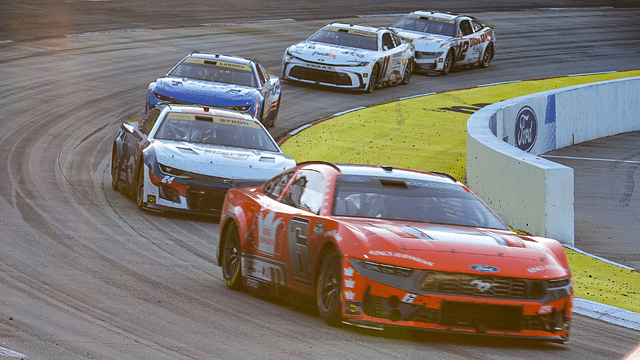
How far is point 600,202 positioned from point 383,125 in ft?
20.5

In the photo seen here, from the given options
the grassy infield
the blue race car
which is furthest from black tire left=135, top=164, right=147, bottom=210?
the blue race car

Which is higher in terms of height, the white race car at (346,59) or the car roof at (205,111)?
the car roof at (205,111)

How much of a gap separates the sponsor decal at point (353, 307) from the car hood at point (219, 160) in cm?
593

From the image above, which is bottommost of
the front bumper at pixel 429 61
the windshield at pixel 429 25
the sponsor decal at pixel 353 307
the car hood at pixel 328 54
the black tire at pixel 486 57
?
the black tire at pixel 486 57

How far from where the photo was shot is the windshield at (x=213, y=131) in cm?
1441

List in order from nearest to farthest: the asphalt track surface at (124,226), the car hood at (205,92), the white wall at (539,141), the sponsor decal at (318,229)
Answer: the asphalt track surface at (124,226) < the sponsor decal at (318,229) < the white wall at (539,141) < the car hood at (205,92)

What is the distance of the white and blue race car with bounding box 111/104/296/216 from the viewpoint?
13.3m

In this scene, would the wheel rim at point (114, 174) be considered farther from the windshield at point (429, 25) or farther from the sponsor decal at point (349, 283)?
the windshield at point (429, 25)

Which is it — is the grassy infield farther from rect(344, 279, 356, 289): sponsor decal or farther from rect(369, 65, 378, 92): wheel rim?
rect(344, 279, 356, 289): sponsor decal

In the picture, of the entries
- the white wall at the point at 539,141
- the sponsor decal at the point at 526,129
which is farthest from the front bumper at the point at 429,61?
the sponsor decal at the point at 526,129

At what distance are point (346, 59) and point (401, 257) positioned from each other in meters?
18.5

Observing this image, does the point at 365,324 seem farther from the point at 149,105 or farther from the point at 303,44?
the point at 303,44

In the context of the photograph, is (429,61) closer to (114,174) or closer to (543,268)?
(114,174)

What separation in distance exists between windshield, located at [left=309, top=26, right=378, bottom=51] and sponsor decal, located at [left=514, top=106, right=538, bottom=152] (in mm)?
6804
